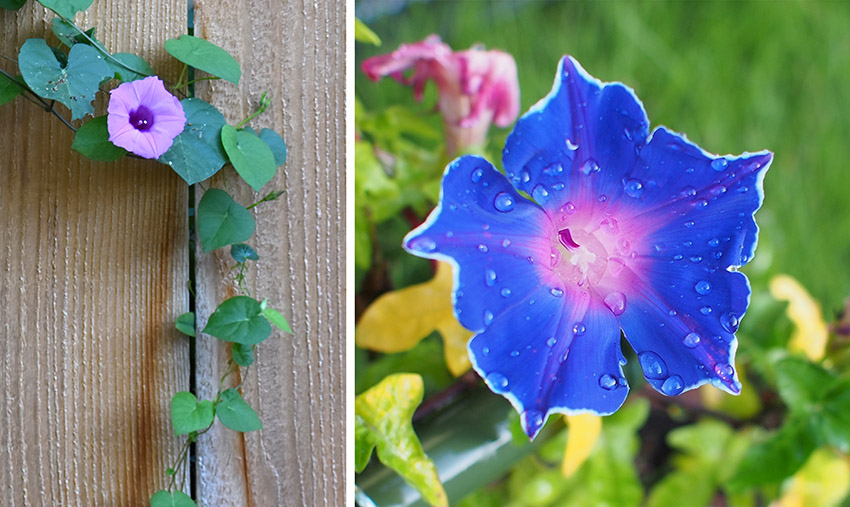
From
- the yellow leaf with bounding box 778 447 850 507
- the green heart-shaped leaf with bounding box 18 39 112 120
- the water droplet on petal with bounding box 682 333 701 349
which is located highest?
the green heart-shaped leaf with bounding box 18 39 112 120

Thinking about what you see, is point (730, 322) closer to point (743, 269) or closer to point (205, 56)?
point (205, 56)

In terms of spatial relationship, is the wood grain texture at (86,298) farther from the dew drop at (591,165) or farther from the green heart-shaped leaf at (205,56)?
the dew drop at (591,165)

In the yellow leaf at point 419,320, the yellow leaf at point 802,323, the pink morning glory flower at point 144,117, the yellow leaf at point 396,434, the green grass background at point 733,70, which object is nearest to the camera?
the pink morning glory flower at point 144,117

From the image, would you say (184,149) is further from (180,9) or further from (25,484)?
(25,484)

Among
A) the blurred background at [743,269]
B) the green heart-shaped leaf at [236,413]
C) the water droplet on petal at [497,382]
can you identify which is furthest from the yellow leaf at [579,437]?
the green heart-shaped leaf at [236,413]

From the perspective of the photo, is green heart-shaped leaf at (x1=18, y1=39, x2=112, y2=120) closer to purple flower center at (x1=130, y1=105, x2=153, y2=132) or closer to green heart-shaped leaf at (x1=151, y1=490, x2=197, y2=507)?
purple flower center at (x1=130, y1=105, x2=153, y2=132)

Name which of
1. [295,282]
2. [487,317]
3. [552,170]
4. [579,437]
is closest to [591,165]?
[552,170]

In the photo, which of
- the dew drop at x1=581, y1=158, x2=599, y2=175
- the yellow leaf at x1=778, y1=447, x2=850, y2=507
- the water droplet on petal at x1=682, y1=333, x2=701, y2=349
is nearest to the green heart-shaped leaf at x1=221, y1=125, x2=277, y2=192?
the dew drop at x1=581, y1=158, x2=599, y2=175

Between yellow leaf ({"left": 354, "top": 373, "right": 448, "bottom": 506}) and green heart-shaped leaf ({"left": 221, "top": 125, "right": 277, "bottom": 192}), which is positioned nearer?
green heart-shaped leaf ({"left": 221, "top": 125, "right": 277, "bottom": 192})
